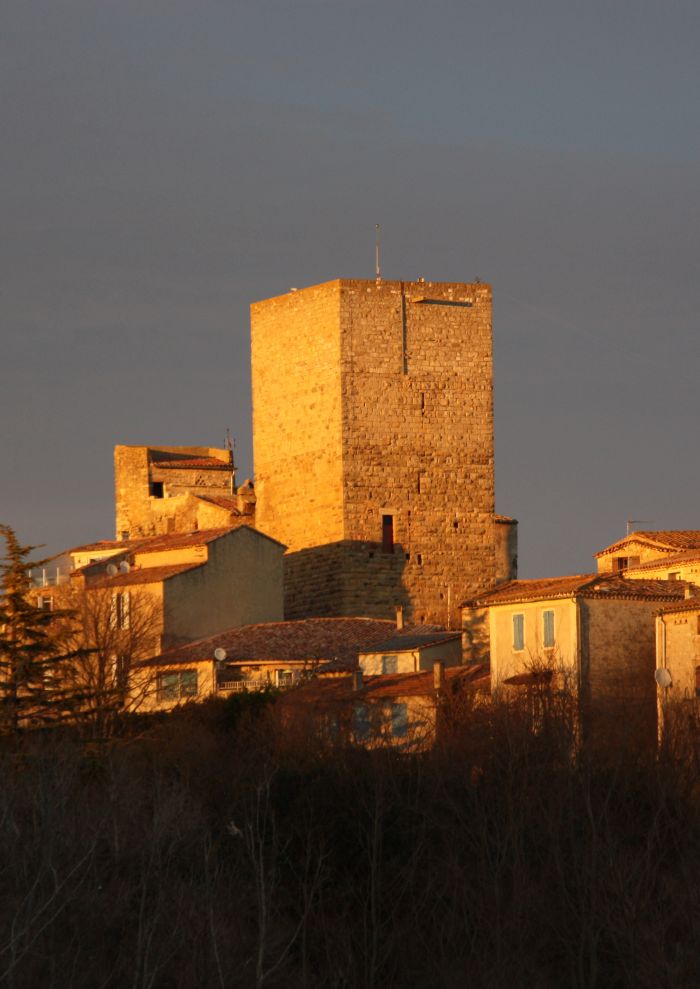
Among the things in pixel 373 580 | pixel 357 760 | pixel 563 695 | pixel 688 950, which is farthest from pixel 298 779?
pixel 373 580

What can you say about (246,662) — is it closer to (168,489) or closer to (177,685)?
(177,685)

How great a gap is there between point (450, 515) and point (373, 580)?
2.30 m

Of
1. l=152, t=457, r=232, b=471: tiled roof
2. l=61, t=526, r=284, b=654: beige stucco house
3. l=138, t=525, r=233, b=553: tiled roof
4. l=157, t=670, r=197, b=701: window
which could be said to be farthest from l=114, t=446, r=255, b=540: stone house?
l=157, t=670, r=197, b=701: window

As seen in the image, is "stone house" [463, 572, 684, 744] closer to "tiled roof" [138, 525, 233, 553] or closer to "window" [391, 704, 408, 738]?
"window" [391, 704, 408, 738]

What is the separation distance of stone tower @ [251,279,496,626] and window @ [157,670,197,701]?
6641mm

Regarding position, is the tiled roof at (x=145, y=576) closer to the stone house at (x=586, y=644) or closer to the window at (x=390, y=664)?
the window at (x=390, y=664)

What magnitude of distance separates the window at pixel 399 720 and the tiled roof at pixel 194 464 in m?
23.5

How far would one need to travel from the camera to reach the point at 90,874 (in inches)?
1451

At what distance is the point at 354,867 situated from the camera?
39.6 m

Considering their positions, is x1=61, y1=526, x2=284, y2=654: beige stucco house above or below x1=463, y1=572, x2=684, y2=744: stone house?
above

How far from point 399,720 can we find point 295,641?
23.5 feet

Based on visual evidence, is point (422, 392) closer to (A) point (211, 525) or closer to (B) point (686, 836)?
(A) point (211, 525)

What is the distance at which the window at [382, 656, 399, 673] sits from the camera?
5041 centimetres

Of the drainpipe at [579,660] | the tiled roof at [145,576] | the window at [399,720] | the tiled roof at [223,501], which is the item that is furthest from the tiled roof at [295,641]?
the tiled roof at [223,501]
